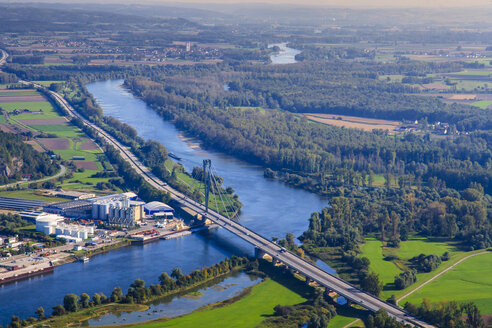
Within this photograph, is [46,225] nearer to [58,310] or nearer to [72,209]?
[72,209]

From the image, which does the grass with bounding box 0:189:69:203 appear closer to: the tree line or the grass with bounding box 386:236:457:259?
the tree line

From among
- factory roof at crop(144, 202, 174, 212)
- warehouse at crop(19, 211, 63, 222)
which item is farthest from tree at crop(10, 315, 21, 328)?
factory roof at crop(144, 202, 174, 212)

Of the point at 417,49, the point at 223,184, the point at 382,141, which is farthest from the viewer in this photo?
the point at 417,49

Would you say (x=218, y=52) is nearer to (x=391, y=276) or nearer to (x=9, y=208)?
(x=9, y=208)

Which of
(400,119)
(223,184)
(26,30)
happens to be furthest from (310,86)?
(26,30)

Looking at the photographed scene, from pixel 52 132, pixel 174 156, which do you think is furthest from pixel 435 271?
pixel 52 132
